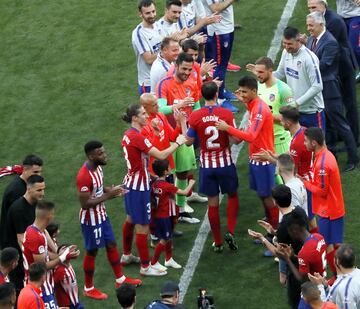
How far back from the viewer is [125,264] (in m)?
12.7

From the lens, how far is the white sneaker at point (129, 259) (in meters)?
12.7

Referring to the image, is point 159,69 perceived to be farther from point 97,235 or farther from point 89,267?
point 89,267

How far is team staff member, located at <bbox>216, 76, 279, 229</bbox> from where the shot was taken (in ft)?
40.0

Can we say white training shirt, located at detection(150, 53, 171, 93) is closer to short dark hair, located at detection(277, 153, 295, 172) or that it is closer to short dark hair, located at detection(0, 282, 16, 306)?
short dark hair, located at detection(277, 153, 295, 172)

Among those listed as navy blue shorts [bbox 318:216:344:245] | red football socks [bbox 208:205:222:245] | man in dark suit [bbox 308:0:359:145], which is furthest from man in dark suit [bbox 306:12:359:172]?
navy blue shorts [bbox 318:216:344:245]

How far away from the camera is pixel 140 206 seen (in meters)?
12.1

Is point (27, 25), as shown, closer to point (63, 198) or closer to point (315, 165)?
point (63, 198)

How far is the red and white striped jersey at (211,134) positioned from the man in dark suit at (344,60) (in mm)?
2698

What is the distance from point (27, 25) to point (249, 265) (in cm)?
803

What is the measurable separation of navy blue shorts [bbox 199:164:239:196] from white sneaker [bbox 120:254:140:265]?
1.18 meters

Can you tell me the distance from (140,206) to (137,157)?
1.92 feet

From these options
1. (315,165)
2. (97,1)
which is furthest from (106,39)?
(315,165)

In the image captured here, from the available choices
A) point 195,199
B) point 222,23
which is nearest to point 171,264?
point 195,199

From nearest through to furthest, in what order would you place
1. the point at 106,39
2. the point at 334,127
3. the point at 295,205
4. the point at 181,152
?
the point at 295,205
the point at 181,152
the point at 334,127
the point at 106,39
